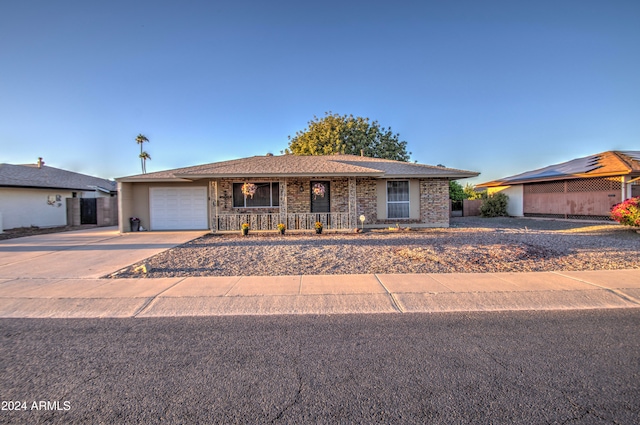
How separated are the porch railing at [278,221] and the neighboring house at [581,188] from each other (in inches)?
577

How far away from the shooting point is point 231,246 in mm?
10688

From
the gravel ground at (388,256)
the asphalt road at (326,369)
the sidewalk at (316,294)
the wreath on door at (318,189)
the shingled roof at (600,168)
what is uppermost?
the shingled roof at (600,168)

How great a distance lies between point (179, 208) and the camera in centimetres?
1617

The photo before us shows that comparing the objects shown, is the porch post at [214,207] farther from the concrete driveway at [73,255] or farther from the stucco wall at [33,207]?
the stucco wall at [33,207]

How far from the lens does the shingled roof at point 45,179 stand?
1812cm

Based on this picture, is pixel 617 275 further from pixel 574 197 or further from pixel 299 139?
pixel 299 139

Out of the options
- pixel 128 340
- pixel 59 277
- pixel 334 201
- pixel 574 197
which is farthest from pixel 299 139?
pixel 128 340

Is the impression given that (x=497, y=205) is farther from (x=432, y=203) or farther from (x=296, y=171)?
(x=296, y=171)

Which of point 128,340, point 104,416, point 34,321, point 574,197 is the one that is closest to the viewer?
point 104,416

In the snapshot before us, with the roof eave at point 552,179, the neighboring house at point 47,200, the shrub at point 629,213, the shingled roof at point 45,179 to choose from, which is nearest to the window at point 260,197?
the neighboring house at point 47,200

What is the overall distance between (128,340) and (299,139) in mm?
33195

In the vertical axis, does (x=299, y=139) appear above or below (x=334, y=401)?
above

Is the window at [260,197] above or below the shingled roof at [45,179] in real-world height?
below

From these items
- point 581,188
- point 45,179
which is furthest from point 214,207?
point 581,188
